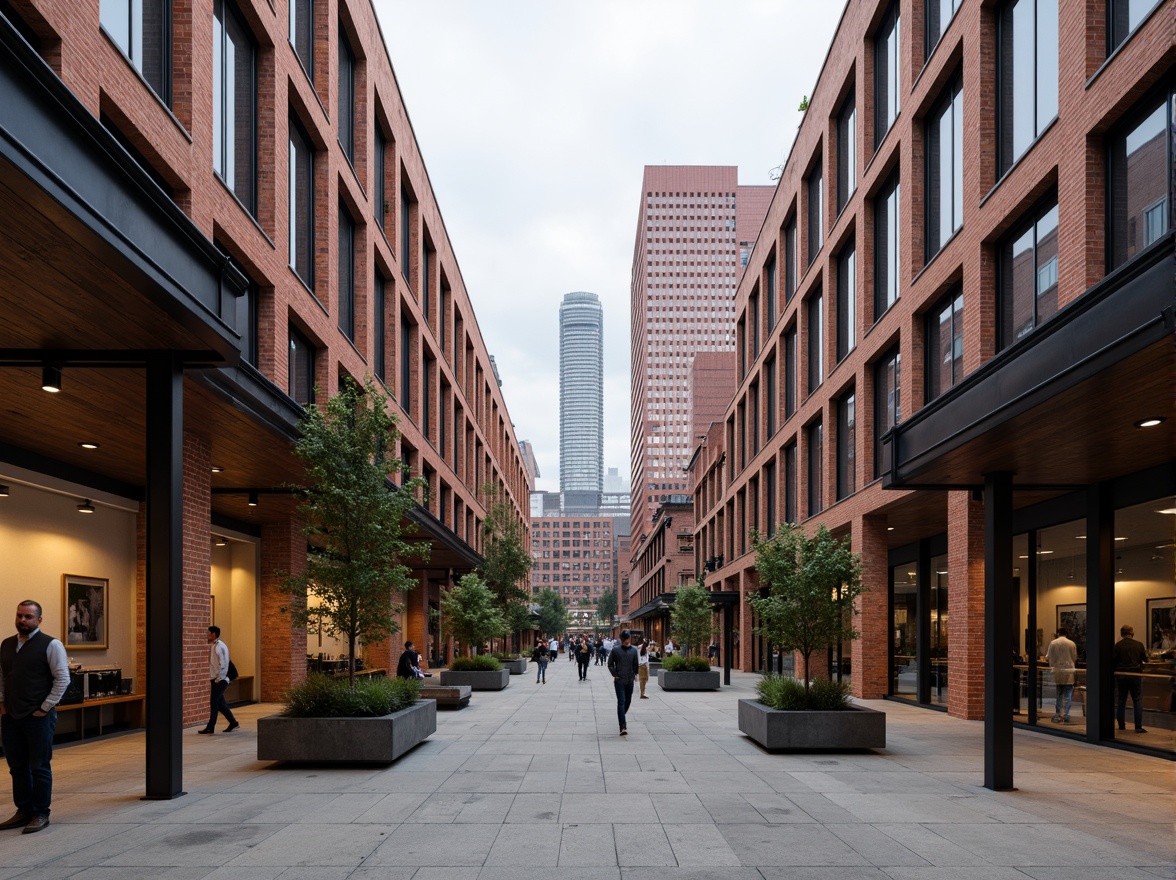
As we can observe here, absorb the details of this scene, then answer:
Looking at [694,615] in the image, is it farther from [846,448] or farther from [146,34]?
[146,34]

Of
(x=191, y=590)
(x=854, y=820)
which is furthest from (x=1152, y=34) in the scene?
(x=191, y=590)

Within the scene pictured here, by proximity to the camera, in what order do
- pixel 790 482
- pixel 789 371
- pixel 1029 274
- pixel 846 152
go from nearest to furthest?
pixel 1029 274, pixel 846 152, pixel 790 482, pixel 789 371

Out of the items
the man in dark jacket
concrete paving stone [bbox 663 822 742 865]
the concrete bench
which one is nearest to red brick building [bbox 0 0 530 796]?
the concrete bench

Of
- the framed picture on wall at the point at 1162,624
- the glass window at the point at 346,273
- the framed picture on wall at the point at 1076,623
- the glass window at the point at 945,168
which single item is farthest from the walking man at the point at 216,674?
the glass window at the point at 945,168

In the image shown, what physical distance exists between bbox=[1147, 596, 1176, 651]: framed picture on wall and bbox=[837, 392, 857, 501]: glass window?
11.9 metres

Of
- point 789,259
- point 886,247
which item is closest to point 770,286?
point 789,259

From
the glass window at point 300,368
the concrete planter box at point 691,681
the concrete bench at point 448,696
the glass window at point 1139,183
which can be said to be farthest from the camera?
the concrete planter box at point 691,681

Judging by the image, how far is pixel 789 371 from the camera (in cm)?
3700

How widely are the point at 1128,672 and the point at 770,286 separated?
28.2m

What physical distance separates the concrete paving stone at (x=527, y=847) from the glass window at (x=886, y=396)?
Result: 16928 millimetres

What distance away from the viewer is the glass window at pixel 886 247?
2495cm

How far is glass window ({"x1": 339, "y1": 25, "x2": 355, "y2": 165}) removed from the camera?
85.6 feet

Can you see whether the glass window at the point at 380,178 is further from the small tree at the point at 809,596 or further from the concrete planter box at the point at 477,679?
the small tree at the point at 809,596

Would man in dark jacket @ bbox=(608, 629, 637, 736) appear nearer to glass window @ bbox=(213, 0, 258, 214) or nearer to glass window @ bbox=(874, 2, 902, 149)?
glass window @ bbox=(213, 0, 258, 214)
